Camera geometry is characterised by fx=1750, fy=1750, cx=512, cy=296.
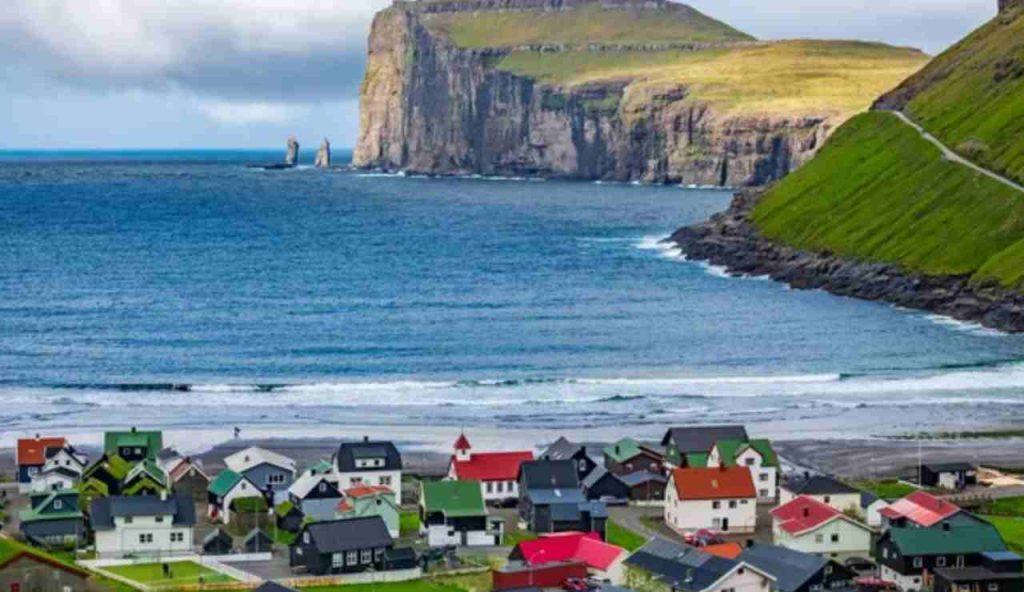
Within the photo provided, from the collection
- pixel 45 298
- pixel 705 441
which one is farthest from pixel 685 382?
pixel 45 298

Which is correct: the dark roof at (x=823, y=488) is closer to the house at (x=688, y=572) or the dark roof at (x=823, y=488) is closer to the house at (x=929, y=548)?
the house at (x=929, y=548)

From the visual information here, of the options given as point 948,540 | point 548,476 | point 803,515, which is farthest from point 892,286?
point 948,540

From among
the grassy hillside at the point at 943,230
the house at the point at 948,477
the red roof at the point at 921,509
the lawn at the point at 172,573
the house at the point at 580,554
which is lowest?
the lawn at the point at 172,573

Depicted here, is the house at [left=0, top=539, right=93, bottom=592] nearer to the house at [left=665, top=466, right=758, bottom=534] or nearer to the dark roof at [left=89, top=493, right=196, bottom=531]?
the dark roof at [left=89, top=493, right=196, bottom=531]

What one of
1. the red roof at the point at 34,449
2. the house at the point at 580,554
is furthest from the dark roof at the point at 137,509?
the house at the point at 580,554

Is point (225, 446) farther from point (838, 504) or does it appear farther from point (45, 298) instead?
point (45, 298)

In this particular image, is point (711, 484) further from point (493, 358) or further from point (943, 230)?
point (943, 230)

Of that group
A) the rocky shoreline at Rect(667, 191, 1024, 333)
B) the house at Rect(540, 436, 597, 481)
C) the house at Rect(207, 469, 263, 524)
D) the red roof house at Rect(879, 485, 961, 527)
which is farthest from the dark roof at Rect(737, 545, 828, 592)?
the rocky shoreline at Rect(667, 191, 1024, 333)
